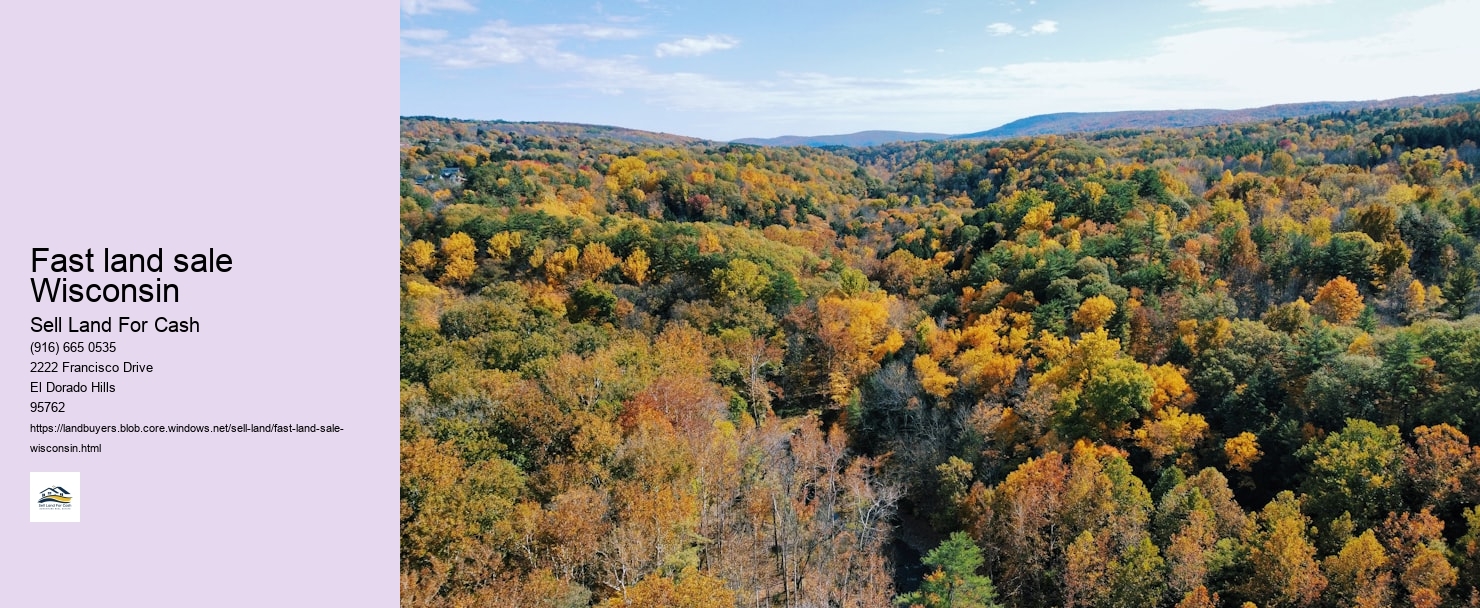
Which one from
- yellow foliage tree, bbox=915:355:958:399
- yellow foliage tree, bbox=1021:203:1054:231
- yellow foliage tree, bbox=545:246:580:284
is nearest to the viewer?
yellow foliage tree, bbox=915:355:958:399

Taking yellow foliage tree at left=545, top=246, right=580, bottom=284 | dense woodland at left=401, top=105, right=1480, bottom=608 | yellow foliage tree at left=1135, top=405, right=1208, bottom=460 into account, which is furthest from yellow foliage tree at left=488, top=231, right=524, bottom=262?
yellow foliage tree at left=1135, top=405, right=1208, bottom=460

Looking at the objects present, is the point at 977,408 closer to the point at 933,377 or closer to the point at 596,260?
the point at 933,377

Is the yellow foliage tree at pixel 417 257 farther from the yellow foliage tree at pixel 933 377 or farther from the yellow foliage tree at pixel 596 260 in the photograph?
the yellow foliage tree at pixel 933 377
